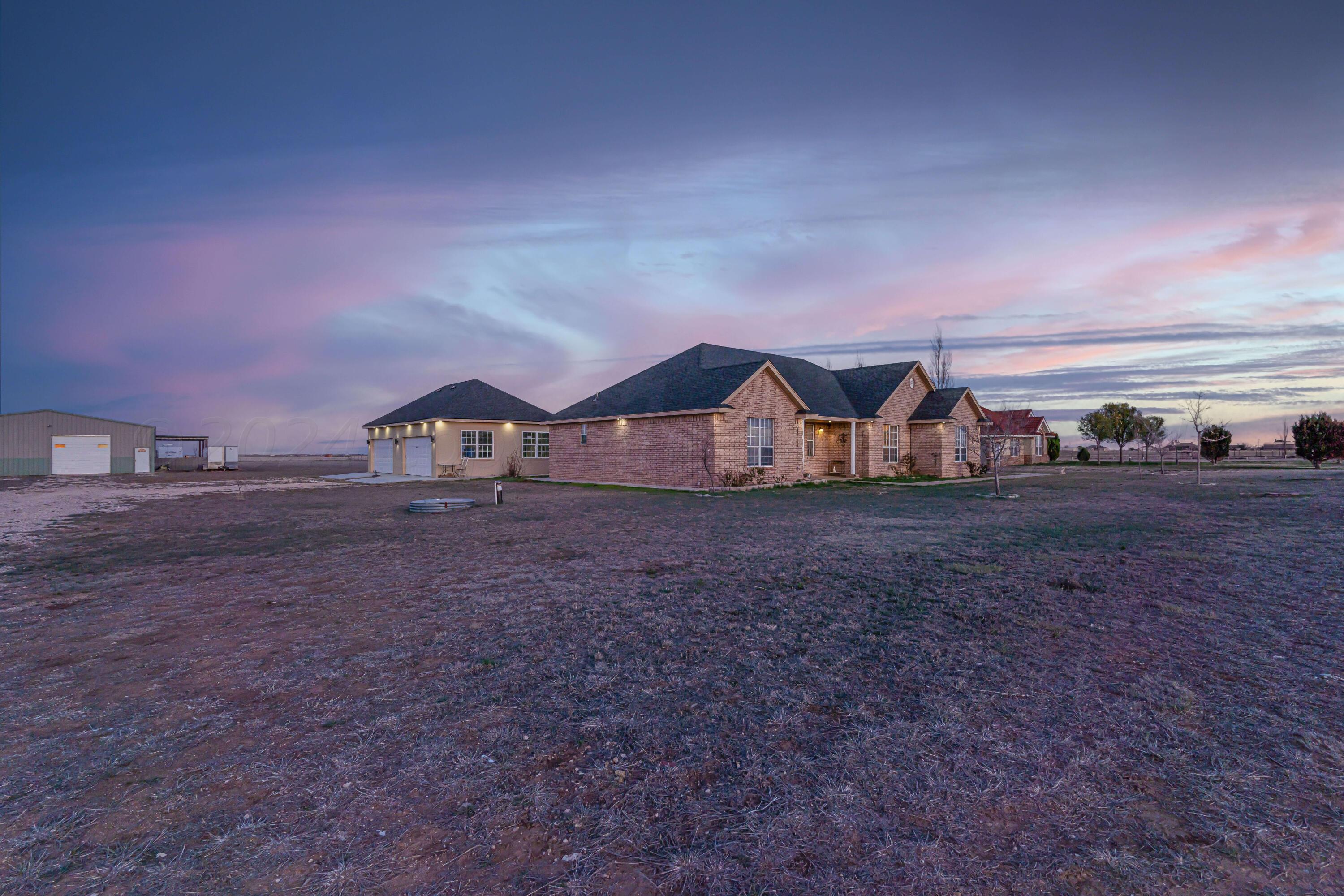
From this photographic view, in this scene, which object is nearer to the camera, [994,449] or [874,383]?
[994,449]

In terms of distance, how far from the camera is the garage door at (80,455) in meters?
39.5

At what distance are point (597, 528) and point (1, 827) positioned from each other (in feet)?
30.8

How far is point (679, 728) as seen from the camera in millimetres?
3451

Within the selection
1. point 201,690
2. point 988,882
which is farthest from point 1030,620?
point 201,690

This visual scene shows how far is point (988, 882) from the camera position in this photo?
2.20 m

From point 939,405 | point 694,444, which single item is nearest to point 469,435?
point 694,444

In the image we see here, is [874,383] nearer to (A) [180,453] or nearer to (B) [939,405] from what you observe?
(B) [939,405]

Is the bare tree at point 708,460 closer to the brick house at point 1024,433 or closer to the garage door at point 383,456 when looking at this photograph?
the garage door at point 383,456

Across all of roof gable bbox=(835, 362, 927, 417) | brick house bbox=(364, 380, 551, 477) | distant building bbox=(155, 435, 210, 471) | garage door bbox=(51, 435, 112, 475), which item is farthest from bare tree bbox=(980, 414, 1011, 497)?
distant building bbox=(155, 435, 210, 471)

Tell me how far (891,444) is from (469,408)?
21.7 meters

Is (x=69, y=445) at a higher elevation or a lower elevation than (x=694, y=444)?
higher

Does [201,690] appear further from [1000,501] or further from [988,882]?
[1000,501]

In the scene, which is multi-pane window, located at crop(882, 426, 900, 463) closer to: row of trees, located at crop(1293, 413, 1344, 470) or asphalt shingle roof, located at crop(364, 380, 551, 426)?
asphalt shingle roof, located at crop(364, 380, 551, 426)

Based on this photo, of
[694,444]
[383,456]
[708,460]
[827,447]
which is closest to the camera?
[708,460]
